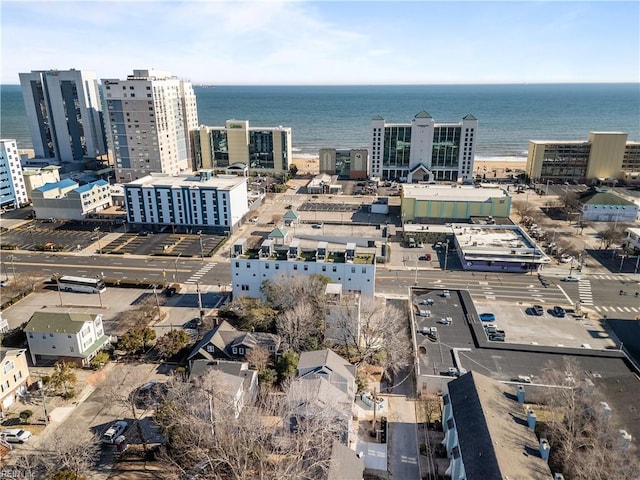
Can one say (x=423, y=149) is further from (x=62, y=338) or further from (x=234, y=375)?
(x=62, y=338)

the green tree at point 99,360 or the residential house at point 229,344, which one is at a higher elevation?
the residential house at point 229,344

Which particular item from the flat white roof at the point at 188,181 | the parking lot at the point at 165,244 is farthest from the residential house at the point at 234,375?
the flat white roof at the point at 188,181

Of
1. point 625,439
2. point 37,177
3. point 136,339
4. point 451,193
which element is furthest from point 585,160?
point 37,177

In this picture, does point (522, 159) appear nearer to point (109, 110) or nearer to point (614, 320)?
point (614, 320)

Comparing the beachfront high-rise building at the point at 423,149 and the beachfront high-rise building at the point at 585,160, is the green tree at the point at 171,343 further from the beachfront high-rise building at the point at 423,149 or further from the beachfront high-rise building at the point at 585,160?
the beachfront high-rise building at the point at 585,160

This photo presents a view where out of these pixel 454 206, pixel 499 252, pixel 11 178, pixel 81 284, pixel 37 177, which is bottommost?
pixel 81 284

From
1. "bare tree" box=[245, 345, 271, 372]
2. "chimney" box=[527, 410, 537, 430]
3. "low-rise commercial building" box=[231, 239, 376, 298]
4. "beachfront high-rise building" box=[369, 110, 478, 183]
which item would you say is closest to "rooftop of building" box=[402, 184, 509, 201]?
"beachfront high-rise building" box=[369, 110, 478, 183]

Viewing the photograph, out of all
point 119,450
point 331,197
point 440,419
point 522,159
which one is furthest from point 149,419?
point 522,159

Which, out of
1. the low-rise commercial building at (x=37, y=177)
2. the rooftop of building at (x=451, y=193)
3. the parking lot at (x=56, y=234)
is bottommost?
the parking lot at (x=56, y=234)
